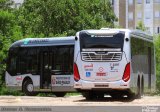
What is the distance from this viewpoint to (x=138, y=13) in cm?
9394

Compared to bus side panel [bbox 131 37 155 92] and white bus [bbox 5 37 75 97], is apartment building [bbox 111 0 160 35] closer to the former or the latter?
white bus [bbox 5 37 75 97]

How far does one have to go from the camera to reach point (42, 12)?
171 feet

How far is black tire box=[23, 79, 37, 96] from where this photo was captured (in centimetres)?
3280

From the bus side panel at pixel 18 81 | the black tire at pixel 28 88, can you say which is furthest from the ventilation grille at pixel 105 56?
the black tire at pixel 28 88

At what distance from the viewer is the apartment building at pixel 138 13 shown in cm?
9312

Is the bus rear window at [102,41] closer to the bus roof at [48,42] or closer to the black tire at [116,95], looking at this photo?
the black tire at [116,95]

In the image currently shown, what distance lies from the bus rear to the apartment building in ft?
232

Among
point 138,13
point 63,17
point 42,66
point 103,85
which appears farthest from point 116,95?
point 138,13

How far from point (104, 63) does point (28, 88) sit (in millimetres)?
11673

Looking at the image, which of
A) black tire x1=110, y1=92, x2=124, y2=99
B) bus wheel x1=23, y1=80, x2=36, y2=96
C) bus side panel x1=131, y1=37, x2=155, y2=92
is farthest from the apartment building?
black tire x1=110, y1=92, x2=124, y2=99

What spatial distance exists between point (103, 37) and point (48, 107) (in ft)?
29.2

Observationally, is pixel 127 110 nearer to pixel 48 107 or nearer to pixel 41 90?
pixel 48 107

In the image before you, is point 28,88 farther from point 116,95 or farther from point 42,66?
point 116,95

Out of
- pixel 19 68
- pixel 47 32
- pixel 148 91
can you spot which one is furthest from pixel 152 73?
pixel 47 32
